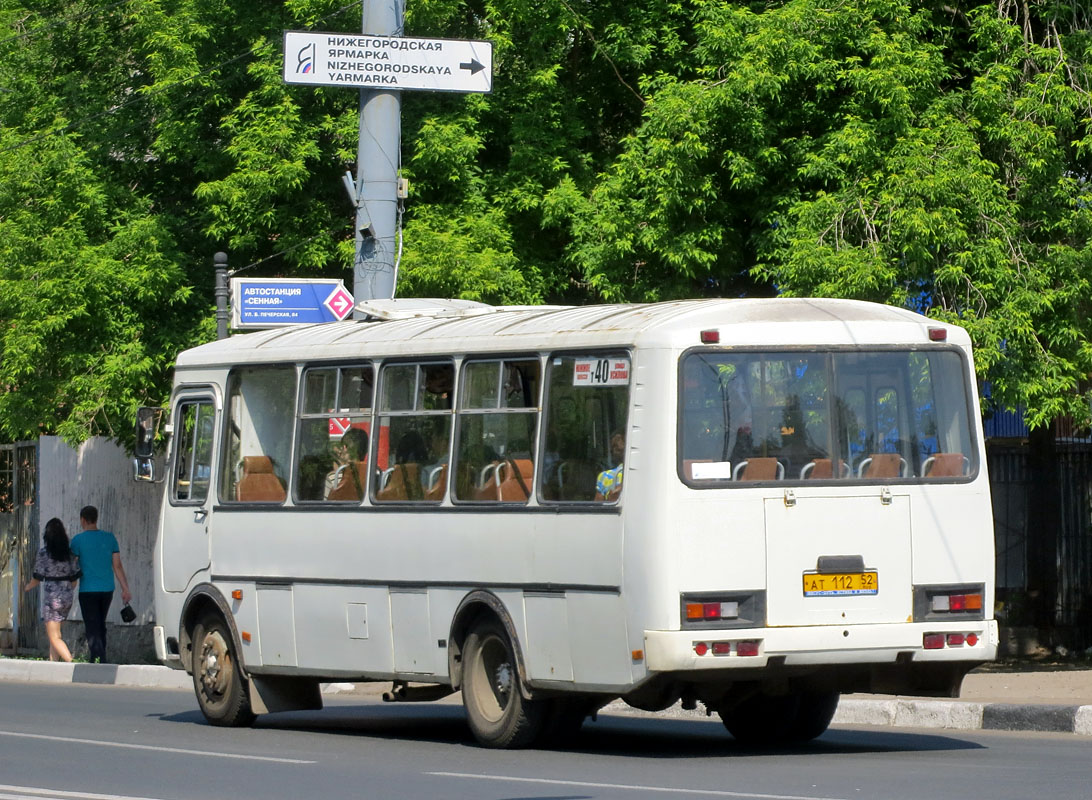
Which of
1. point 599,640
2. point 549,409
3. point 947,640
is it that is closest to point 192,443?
point 549,409

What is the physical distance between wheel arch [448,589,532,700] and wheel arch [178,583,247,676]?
96.3 inches

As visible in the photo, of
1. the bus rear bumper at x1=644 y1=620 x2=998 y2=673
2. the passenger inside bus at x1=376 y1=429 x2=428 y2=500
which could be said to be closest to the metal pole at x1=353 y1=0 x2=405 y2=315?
the passenger inside bus at x1=376 y1=429 x2=428 y2=500

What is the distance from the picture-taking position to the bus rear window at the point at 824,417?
433 inches

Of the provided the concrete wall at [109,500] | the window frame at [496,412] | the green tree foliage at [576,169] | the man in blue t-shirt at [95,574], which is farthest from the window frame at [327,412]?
the concrete wall at [109,500]

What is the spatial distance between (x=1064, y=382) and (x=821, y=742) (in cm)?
548

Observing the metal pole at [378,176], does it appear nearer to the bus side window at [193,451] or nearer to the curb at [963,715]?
the bus side window at [193,451]

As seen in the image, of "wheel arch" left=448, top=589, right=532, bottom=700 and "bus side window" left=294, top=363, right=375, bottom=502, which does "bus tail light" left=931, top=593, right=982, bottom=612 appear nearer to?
"wheel arch" left=448, top=589, right=532, bottom=700

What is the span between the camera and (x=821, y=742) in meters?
12.6

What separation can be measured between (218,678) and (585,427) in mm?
4408

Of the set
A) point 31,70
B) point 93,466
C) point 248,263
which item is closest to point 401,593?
point 248,263

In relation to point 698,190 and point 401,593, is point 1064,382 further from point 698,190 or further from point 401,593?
point 401,593

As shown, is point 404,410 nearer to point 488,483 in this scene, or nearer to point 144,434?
point 488,483

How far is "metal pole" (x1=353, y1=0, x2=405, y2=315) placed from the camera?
16547 mm

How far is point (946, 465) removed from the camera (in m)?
11.5
